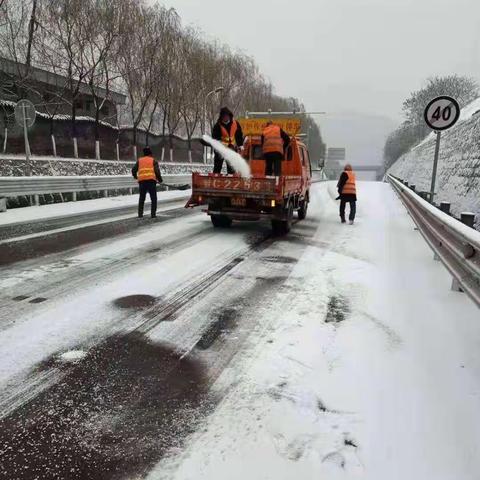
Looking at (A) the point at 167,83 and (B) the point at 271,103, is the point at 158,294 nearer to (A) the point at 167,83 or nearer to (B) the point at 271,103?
(A) the point at 167,83

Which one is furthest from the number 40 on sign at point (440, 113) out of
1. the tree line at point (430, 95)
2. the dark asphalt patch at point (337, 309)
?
the tree line at point (430, 95)

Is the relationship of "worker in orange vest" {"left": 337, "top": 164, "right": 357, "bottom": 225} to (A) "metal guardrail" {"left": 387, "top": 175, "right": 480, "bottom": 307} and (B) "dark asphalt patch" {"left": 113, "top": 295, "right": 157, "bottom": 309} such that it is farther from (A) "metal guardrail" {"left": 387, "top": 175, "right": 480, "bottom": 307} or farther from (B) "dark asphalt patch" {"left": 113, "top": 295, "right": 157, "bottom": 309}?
(B) "dark asphalt patch" {"left": 113, "top": 295, "right": 157, "bottom": 309}

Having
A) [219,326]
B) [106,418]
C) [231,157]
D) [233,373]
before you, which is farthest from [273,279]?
[231,157]

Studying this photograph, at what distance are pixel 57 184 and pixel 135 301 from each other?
33.0 ft

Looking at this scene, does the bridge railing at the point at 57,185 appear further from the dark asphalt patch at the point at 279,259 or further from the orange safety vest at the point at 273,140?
the dark asphalt patch at the point at 279,259

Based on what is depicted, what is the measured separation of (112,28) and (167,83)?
25.1 ft

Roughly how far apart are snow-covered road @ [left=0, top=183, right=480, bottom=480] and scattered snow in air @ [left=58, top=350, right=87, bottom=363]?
0.02m

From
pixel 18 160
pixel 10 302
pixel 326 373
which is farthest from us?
pixel 18 160

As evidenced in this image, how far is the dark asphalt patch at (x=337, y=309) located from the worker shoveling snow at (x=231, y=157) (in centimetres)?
549

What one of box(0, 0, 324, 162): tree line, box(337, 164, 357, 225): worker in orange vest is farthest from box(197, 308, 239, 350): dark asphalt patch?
box(0, 0, 324, 162): tree line

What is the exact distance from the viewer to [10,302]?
183 inches

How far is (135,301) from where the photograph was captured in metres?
4.81

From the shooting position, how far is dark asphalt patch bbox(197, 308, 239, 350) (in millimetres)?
3827

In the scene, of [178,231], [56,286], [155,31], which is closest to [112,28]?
[155,31]
